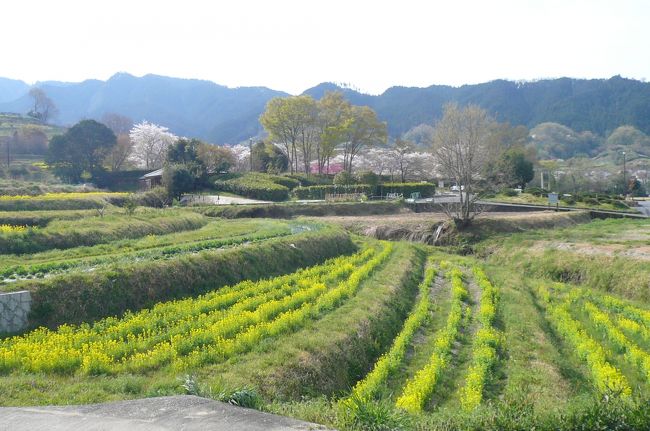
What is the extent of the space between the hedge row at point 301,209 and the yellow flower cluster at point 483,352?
848 inches

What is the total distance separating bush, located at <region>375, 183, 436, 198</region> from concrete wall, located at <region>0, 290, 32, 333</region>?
1569 inches

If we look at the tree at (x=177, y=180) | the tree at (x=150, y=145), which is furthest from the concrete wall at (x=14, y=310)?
the tree at (x=150, y=145)

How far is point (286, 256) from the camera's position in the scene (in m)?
19.0

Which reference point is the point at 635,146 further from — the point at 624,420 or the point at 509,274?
the point at 624,420

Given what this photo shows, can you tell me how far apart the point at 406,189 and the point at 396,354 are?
39717 millimetres

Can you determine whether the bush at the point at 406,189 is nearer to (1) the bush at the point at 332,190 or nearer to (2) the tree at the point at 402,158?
(1) the bush at the point at 332,190

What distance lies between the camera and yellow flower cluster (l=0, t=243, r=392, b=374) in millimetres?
8578

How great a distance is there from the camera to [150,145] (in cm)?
7300

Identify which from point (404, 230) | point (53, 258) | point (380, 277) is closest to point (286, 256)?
point (380, 277)

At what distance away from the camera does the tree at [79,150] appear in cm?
5616

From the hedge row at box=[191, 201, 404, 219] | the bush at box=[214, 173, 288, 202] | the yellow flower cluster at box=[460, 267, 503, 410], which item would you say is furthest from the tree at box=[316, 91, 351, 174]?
the yellow flower cluster at box=[460, 267, 503, 410]

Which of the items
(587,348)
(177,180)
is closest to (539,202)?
(177,180)

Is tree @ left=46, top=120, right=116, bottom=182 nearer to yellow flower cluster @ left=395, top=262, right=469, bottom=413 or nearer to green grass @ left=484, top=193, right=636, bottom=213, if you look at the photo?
green grass @ left=484, top=193, right=636, bottom=213

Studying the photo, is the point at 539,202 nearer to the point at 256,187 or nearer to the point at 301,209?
the point at 301,209
